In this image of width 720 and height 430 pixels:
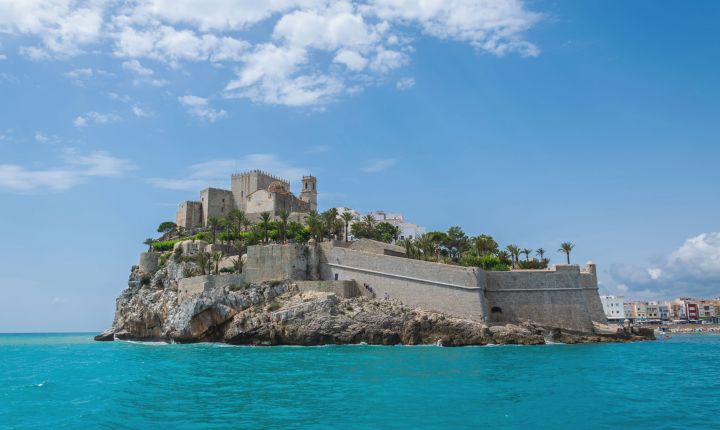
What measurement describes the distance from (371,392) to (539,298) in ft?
79.3

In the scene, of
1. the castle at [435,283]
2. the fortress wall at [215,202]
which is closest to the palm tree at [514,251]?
the castle at [435,283]

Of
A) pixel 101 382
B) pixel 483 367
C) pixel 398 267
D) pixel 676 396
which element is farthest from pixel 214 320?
pixel 676 396

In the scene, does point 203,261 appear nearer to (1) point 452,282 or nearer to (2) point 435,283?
(2) point 435,283

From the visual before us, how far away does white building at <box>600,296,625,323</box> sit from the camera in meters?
81.7

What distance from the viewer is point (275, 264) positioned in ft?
133

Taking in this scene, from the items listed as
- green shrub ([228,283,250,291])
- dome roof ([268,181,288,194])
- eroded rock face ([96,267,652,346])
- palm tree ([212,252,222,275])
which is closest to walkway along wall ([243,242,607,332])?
green shrub ([228,283,250,291])

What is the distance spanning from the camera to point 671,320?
98.9 m

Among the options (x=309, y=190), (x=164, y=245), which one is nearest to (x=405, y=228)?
(x=309, y=190)

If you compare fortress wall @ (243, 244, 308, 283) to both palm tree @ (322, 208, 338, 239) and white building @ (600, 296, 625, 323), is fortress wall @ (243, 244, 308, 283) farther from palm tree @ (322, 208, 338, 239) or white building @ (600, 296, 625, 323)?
white building @ (600, 296, 625, 323)

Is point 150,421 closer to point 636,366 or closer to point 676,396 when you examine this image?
point 676,396

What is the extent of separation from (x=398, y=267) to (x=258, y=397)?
2220 centimetres

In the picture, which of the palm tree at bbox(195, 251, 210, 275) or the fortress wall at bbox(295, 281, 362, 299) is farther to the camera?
the palm tree at bbox(195, 251, 210, 275)

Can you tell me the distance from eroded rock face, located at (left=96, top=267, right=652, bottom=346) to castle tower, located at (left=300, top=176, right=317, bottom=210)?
2841 centimetres

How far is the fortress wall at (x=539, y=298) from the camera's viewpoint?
126 ft
